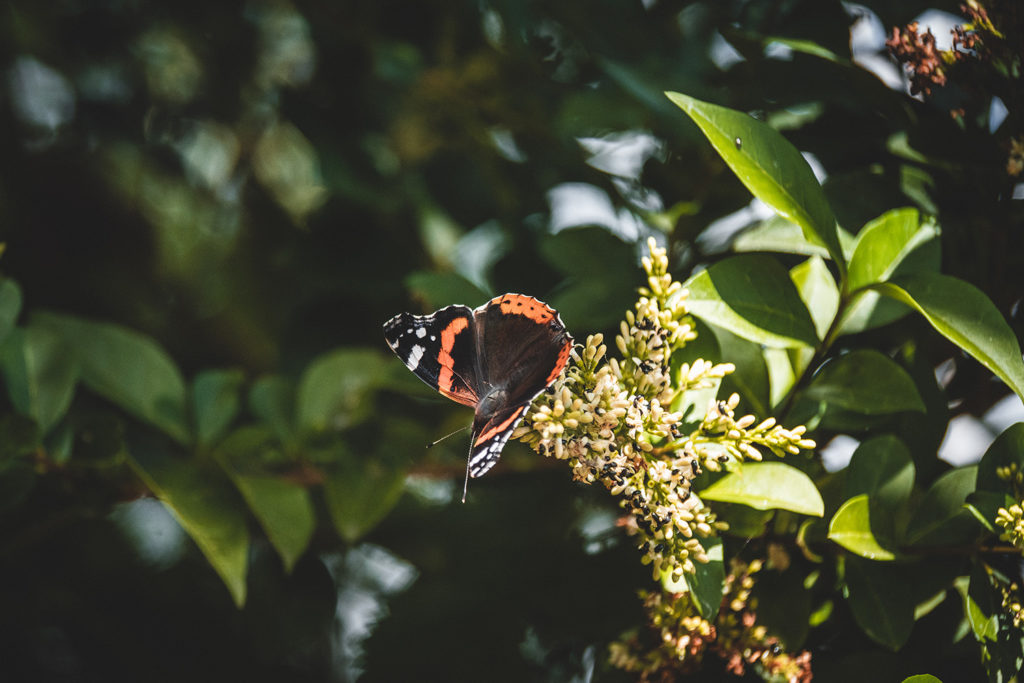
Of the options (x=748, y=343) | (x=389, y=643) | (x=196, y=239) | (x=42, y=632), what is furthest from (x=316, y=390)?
(x=196, y=239)

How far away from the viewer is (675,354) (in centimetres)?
74

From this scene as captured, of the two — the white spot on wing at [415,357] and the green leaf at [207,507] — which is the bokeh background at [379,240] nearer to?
the green leaf at [207,507]

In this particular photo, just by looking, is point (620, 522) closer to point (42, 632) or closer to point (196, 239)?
point (42, 632)

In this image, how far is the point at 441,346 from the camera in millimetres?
876

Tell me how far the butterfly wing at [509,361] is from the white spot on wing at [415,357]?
8cm

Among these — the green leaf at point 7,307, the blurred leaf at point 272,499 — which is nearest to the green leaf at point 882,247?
the blurred leaf at point 272,499

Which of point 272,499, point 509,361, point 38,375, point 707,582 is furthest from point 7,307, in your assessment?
point 707,582

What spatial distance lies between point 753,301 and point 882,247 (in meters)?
0.17

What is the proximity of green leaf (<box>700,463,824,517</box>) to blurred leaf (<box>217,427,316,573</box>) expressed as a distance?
2.04 ft

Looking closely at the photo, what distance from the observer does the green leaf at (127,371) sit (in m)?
1.10

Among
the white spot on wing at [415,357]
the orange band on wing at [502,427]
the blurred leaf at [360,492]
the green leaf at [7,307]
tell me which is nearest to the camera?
the orange band on wing at [502,427]

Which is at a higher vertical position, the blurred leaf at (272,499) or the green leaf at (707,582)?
the green leaf at (707,582)

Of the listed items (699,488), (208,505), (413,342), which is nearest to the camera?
(699,488)

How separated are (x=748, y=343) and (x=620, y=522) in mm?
259
